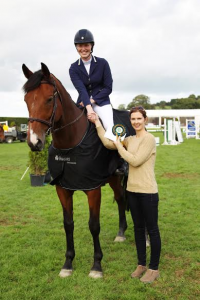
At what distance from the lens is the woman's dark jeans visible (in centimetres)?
357

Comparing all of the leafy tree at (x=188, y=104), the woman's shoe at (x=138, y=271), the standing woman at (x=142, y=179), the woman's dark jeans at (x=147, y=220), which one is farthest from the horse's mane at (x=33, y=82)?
the leafy tree at (x=188, y=104)

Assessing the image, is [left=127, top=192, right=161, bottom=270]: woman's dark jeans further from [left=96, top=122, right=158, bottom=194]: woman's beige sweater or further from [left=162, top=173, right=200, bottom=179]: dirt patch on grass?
[left=162, top=173, right=200, bottom=179]: dirt patch on grass

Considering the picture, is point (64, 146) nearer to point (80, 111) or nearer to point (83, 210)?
point (80, 111)

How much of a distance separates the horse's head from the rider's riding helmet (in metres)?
0.84

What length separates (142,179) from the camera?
359cm

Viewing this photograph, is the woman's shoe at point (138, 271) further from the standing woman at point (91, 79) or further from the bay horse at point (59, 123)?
the standing woman at point (91, 79)

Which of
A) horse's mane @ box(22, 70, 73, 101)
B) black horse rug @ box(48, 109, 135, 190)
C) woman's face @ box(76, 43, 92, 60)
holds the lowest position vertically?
black horse rug @ box(48, 109, 135, 190)

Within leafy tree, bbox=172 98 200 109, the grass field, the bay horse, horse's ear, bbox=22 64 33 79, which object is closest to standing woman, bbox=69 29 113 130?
the bay horse

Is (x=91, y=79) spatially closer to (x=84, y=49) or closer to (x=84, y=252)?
(x=84, y=49)

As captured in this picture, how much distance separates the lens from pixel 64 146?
12.2 feet

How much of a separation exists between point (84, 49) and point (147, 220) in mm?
2322

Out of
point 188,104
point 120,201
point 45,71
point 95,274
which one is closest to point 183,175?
point 120,201

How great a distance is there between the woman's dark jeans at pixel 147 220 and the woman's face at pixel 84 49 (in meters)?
1.89

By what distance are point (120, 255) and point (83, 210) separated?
2.51 meters
